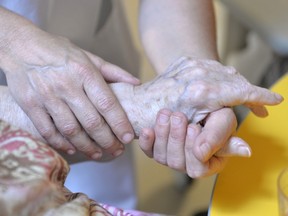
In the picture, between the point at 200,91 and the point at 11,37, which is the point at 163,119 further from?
the point at 11,37

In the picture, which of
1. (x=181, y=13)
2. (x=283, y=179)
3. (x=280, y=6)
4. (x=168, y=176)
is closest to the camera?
(x=283, y=179)

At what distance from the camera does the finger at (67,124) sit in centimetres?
80

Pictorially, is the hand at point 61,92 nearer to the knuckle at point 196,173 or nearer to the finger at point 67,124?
the finger at point 67,124

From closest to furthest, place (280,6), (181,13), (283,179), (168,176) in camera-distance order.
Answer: (283,179) < (181,13) < (280,6) < (168,176)

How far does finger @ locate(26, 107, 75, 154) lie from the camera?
2.65 feet

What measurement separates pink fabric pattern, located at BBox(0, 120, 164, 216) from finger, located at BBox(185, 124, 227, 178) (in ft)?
0.56

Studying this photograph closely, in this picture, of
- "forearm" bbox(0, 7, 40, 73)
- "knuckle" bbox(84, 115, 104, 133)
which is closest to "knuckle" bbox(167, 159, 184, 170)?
"knuckle" bbox(84, 115, 104, 133)

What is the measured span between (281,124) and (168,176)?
1133 mm

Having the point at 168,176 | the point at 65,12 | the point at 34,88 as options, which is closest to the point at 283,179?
the point at 34,88

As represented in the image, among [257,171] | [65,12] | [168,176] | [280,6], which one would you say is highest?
[65,12]

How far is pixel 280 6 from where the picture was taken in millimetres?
1780

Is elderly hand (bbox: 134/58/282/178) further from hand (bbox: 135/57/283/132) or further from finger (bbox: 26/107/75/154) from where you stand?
finger (bbox: 26/107/75/154)

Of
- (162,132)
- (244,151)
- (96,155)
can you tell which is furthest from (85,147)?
(244,151)

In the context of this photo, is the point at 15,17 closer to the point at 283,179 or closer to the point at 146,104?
the point at 146,104
